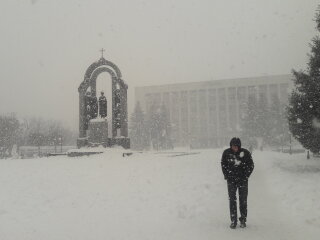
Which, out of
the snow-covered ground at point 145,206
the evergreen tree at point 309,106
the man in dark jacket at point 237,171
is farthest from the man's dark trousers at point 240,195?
the evergreen tree at point 309,106

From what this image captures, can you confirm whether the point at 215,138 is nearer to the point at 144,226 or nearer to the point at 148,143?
the point at 148,143

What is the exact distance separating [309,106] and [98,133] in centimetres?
1434

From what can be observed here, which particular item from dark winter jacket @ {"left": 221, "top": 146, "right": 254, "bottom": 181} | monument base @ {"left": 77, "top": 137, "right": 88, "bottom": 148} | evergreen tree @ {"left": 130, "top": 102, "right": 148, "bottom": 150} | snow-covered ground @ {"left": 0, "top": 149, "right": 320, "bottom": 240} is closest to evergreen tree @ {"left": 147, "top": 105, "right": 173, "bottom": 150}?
evergreen tree @ {"left": 130, "top": 102, "right": 148, "bottom": 150}

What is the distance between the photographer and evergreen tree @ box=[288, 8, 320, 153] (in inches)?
607

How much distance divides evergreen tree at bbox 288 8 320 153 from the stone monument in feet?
44.4

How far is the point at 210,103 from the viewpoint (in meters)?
115

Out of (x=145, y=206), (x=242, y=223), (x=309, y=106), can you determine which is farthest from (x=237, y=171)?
(x=309, y=106)

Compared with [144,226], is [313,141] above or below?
above

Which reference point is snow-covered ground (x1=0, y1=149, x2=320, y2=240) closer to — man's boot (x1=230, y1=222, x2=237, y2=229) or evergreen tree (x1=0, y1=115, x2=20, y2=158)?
man's boot (x1=230, y1=222, x2=237, y2=229)

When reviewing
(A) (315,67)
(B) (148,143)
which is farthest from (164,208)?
(B) (148,143)

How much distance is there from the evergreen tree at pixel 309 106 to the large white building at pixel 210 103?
9033cm

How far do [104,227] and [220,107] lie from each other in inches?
4255

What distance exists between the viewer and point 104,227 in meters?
7.27

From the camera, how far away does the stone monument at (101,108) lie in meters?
26.7
